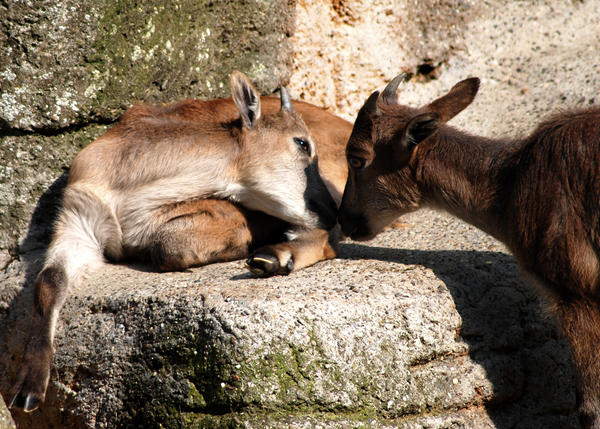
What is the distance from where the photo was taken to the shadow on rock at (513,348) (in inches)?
164

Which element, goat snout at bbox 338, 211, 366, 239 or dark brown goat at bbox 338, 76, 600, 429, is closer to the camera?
dark brown goat at bbox 338, 76, 600, 429

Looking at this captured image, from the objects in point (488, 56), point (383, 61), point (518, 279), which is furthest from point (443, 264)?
point (488, 56)

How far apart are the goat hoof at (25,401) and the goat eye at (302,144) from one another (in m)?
2.57

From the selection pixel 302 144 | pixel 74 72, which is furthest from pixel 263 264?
pixel 74 72

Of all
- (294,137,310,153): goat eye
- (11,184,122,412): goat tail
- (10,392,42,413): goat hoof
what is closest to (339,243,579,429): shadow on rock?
(294,137,310,153): goat eye

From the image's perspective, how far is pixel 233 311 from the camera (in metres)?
3.70

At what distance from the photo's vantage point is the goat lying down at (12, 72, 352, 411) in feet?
15.9

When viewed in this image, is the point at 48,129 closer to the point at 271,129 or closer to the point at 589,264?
the point at 271,129

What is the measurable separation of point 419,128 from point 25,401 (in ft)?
9.48

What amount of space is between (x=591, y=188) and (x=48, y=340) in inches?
132

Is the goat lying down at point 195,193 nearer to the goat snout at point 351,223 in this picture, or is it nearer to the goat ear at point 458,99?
the goat snout at point 351,223

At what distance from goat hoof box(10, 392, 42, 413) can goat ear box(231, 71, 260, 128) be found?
243 cm

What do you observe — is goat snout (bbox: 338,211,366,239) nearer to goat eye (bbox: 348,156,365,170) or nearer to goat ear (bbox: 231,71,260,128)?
goat eye (bbox: 348,156,365,170)

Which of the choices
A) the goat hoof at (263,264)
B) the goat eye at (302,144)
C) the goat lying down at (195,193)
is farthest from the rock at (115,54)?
the goat hoof at (263,264)
